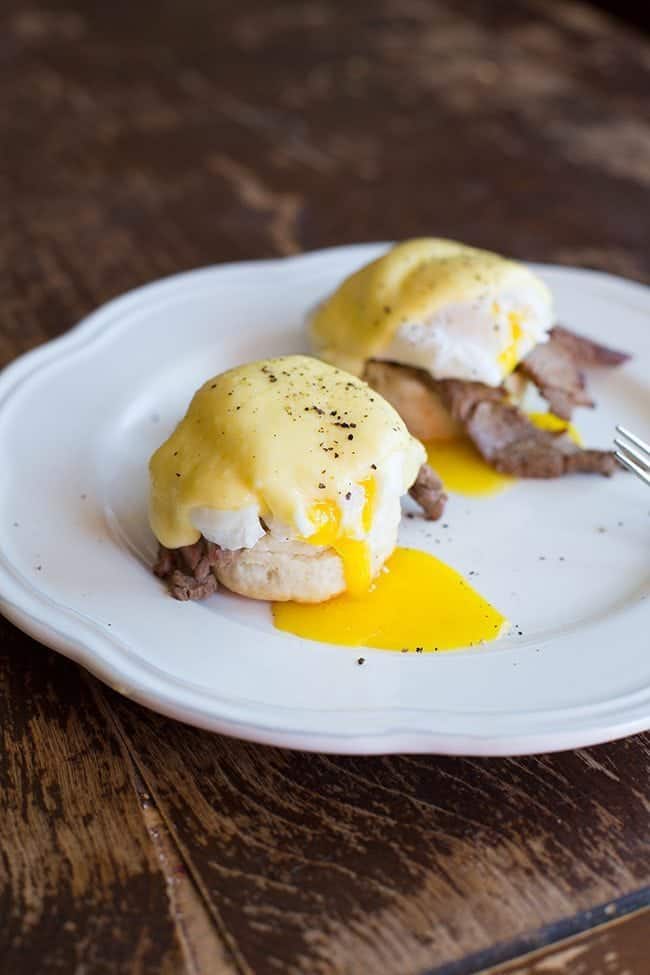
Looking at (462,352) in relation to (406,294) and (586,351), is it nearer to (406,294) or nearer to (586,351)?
(406,294)

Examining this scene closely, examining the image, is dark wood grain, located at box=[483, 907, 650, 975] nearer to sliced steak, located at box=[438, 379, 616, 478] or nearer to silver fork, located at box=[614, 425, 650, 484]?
silver fork, located at box=[614, 425, 650, 484]

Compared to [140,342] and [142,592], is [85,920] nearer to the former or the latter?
[142,592]

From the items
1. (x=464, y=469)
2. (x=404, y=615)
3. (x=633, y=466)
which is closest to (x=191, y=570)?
(x=404, y=615)

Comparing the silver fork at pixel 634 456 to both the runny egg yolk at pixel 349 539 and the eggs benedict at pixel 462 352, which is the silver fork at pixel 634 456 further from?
the runny egg yolk at pixel 349 539

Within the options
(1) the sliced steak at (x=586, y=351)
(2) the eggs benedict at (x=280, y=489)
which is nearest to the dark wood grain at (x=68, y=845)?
(2) the eggs benedict at (x=280, y=489)

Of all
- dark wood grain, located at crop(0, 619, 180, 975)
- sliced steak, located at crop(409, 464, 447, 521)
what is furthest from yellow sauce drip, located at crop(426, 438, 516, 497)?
dark wood grain, located at crop(0, 619, 180, 975)

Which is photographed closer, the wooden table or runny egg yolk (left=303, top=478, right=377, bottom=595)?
the wooden table
